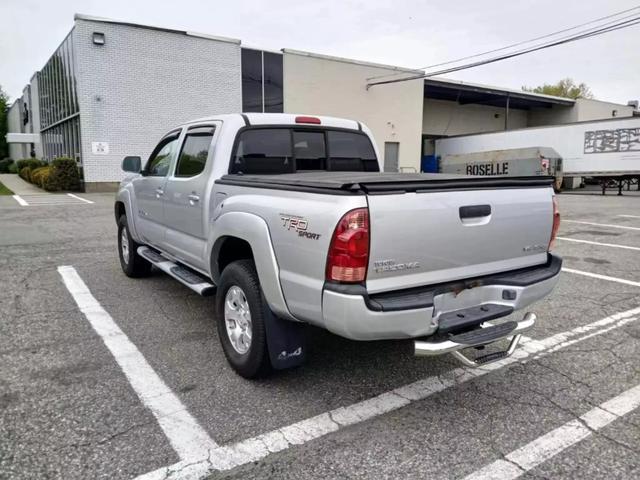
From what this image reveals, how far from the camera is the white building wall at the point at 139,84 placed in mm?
20812

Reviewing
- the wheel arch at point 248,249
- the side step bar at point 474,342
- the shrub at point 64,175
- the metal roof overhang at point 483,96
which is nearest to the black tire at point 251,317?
the wheel arch at point 248,249

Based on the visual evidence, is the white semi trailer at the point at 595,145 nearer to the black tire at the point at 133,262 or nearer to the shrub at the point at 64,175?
the shrub at the point at 64,175

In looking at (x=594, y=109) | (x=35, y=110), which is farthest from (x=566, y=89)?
(x=35, y=110)

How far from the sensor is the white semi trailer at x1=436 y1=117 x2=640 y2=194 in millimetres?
23984

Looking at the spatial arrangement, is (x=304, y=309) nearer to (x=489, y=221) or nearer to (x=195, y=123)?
(x=489, y=221)

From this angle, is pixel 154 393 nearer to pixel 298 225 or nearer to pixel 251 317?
pixel 251 317

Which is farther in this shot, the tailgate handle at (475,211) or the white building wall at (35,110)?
the white building wall at (35,110)

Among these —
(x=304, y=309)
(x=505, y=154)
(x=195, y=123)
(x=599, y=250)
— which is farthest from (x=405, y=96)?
(x=304, y=309)

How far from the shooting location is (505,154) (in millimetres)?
27922

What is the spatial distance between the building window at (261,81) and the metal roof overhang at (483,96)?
36.9 feet

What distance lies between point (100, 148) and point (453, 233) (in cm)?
2135

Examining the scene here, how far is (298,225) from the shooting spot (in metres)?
2.96

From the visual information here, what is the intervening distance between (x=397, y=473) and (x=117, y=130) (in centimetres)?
2201

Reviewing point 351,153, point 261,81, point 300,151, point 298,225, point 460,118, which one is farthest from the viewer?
point 460,118
